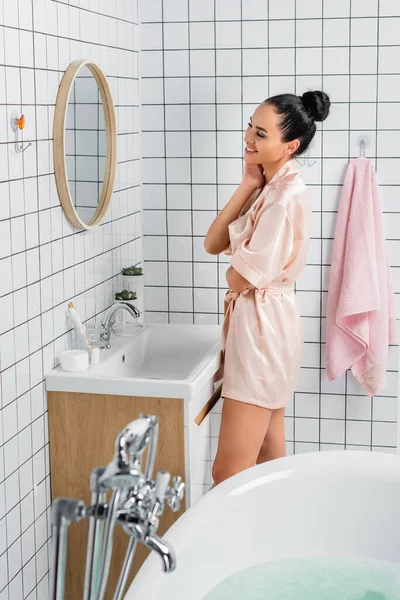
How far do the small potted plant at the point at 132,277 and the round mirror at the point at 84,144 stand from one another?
337 millimetres

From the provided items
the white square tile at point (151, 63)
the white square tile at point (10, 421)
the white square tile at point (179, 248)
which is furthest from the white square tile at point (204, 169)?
the white square tile at point (10, 421)

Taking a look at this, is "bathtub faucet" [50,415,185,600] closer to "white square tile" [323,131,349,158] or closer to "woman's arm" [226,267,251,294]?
"woman's arm" [226,267,251,294]

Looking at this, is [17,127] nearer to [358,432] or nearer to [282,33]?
[282,33]

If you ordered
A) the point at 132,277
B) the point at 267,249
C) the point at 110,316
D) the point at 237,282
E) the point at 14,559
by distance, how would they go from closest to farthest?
the point at 14,559 < the point at 267,249 < the point at 237,282 < the point at 110,316 < the point at 132,277

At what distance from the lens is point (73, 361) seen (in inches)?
103

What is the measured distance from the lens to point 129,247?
11.1 ft

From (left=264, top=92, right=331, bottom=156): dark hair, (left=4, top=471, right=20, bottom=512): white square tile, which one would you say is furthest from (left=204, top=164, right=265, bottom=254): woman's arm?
(left=4, top=471, right=20, bottom=512): white square tile

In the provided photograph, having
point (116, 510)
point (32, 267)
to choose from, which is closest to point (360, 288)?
point (32, 267)

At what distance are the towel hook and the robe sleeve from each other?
28.5 inches

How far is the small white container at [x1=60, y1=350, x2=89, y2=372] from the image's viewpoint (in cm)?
262

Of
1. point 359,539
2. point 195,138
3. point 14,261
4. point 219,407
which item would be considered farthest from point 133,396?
point 195,138

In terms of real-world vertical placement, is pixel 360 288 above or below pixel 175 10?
below

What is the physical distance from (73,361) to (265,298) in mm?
661

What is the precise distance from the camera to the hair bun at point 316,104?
2.86m
